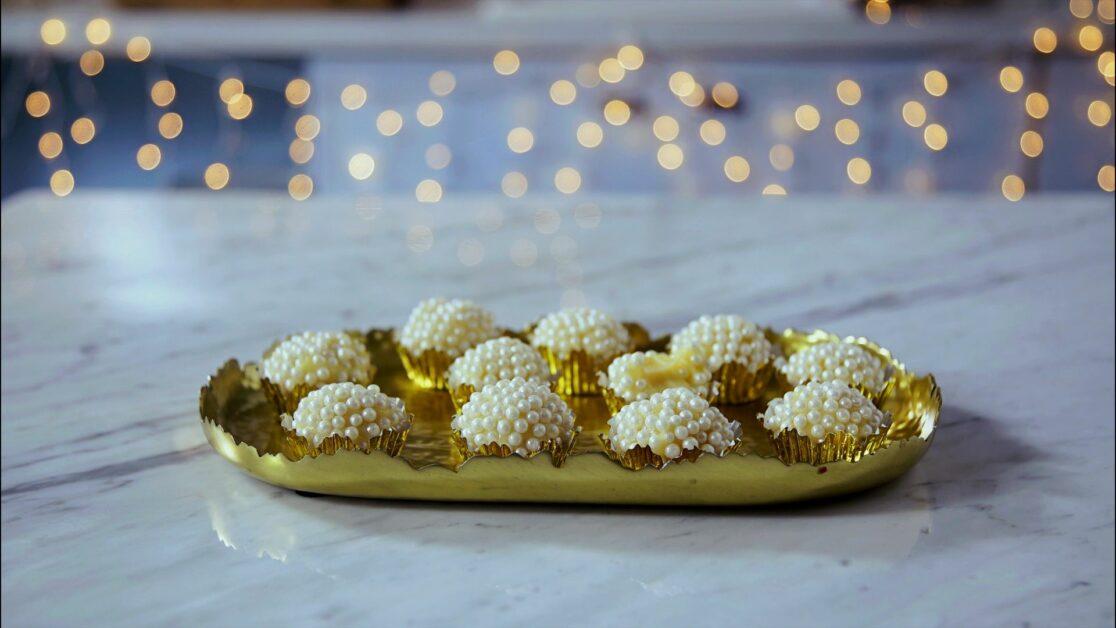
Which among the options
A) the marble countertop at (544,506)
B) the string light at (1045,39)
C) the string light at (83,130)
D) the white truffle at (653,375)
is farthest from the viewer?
the string light at (83,130)

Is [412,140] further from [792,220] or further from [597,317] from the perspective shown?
[597,317]

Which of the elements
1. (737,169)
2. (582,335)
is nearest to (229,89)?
(737,169)

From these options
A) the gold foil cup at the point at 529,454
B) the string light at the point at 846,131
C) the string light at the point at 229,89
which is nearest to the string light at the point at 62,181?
the string light at the point at 229,89

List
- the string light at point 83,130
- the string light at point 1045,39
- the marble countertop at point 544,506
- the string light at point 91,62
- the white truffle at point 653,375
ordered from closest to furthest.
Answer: the marble countertop at point 544,506 < the white truffle at point 653,375 < the string light at point 1045,39 < the string light at point 91,62 < the string light at point 83,130

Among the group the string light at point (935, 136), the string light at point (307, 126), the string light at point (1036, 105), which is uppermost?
the string light at point (1036, 105)

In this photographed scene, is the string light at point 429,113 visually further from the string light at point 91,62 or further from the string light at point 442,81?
the string light at point 91,62

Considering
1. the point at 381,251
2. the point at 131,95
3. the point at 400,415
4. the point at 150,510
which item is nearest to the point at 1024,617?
the point at 400,415
